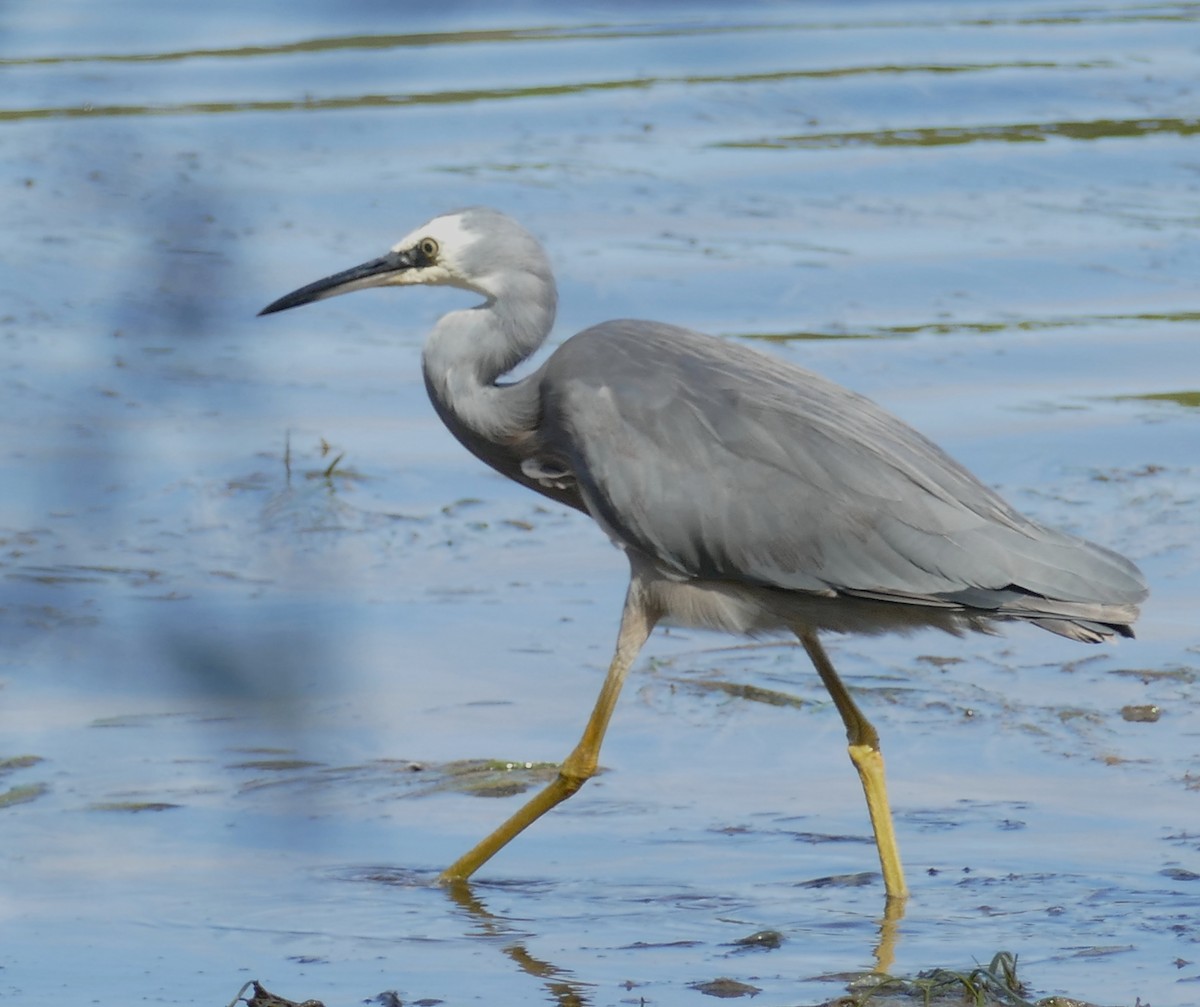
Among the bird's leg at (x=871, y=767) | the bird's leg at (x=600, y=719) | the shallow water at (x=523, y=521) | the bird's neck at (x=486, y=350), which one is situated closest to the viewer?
the shallow water at (x=523, y=521)

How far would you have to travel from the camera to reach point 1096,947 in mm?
3930

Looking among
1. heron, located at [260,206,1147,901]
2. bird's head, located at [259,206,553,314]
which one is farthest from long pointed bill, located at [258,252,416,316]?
heron, located at [260,206,1147,901]

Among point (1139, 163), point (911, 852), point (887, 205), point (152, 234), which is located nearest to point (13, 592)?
point (152, 234)

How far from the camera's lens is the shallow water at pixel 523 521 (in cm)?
138

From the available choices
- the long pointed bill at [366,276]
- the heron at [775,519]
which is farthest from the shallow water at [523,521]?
the long pointed bill at [366,276]

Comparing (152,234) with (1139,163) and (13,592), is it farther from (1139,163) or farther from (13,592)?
(1139,163)

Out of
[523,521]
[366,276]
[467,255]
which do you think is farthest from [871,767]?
[523,521]

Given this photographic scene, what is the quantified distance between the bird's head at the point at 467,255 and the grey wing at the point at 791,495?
34cm

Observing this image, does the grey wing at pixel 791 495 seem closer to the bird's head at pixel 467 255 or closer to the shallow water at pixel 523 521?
the bird's head at pixel 467 255

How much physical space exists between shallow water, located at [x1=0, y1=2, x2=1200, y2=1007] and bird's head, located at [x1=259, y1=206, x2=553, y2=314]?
1.56ft

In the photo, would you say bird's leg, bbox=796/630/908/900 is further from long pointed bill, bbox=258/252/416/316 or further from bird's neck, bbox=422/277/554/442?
long pointed bill, bbox=258/252/416/316

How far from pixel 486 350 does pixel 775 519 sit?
0.91m

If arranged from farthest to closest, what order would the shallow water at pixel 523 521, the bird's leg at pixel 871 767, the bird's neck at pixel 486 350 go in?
the bird's neck at pixel 486 350 → the bird's leg at pixel 871 767 → the shallow water at pixel 523 521

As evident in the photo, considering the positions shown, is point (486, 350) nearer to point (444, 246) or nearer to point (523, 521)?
point (444, 246)
